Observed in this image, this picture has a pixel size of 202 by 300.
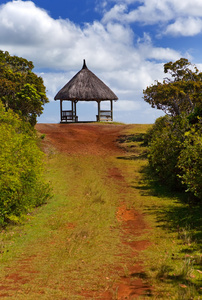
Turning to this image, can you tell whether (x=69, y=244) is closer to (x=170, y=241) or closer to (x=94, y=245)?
(x=94, y=245)

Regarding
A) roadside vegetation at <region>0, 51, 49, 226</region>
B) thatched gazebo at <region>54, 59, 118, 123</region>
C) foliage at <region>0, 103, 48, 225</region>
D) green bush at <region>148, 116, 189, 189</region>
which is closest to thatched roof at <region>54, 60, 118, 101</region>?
thatched gazebo at <region>54, 59, 118, 123</region>

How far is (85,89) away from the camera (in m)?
42.9

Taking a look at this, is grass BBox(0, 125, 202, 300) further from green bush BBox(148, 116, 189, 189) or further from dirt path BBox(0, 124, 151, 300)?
green bush BBox(148, 116, 189, 189)

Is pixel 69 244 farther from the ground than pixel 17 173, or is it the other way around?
pixel 17 173

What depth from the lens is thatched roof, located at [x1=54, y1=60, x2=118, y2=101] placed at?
4219 cm

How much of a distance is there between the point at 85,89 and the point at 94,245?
34623mm

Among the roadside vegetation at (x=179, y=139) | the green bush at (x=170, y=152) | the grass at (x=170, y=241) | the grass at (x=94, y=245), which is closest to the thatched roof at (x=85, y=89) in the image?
the roadside vegetation at (x=179, y=139)

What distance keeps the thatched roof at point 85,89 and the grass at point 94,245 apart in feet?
80.2

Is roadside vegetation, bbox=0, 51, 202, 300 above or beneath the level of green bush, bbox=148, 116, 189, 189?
beneath

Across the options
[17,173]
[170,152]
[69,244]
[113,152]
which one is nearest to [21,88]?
[113,152]

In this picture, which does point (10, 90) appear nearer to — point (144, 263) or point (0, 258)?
point (0, 258)

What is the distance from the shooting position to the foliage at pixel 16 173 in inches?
478

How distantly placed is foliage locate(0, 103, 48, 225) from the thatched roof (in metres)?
28.0

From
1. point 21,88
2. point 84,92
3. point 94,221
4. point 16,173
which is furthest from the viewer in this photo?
point 84,92
